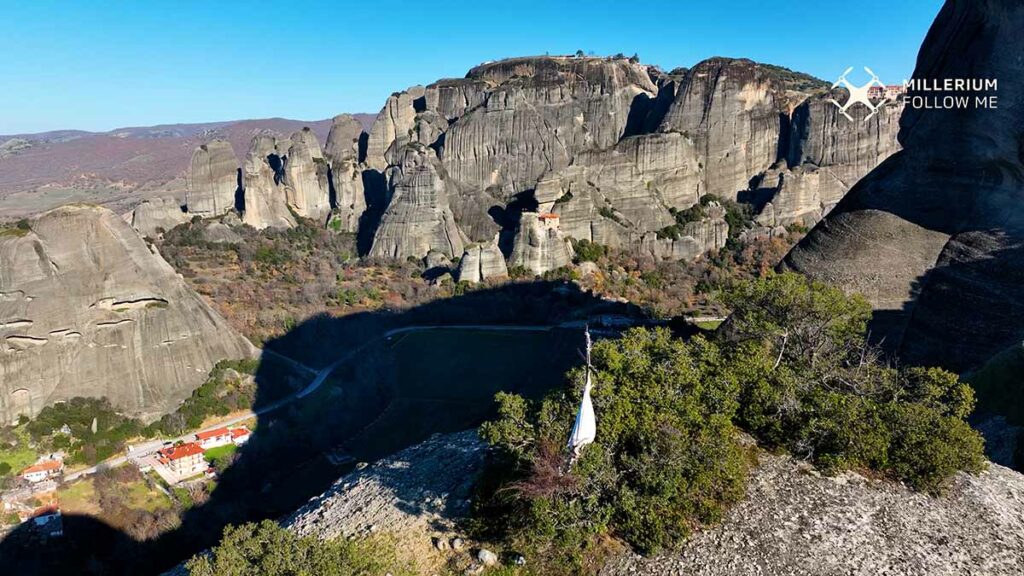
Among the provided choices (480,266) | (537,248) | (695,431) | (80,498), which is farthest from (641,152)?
(80,498)

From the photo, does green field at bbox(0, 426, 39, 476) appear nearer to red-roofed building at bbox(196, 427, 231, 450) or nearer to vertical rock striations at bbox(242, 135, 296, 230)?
red-roofed building at bbox(196, 427, 231, 450)

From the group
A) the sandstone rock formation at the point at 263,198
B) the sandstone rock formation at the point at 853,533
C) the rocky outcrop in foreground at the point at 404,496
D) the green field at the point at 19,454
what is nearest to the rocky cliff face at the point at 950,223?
the sandstone rock formation at the point at 853,533

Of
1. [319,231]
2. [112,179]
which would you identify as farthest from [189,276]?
[112,179]

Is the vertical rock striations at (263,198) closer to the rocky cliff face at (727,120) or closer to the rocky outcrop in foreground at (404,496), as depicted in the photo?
the rocky cliff face at (727,120)

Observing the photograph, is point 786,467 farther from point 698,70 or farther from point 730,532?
point 698,70

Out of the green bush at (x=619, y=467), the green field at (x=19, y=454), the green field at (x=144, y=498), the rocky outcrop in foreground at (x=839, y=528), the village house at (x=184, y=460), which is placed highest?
the green bush at (x=619, y=467)

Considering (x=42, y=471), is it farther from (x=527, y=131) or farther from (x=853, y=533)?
(x=527, y=131)

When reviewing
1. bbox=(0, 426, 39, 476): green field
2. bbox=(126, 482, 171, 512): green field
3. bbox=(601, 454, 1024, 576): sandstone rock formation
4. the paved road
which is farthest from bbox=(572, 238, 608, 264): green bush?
bbox=(601, 454, 1024, 576): sandstone rock formation

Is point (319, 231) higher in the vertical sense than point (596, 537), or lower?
higher
